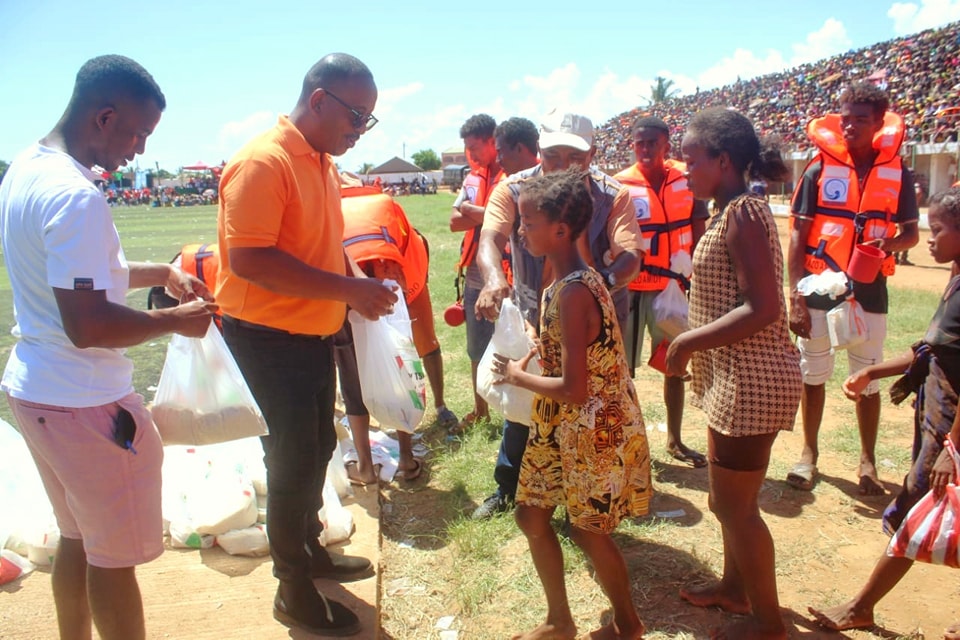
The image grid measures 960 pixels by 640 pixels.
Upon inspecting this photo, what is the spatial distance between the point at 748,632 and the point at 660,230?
2687mm

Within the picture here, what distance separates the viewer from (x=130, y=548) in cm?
225

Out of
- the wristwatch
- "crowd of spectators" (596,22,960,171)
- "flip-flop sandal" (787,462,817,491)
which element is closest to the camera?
the wristwatch

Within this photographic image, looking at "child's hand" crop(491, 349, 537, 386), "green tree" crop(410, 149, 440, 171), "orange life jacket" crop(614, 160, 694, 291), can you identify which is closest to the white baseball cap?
"orange life jacket" crop(614, 160, 694, 291)

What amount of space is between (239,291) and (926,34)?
124 feet

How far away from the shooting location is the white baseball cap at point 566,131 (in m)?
3.66

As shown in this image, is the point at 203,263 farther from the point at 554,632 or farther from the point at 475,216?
the point at 554,632

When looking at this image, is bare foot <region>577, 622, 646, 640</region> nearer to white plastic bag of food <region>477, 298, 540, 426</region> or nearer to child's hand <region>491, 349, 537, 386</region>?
white plastic bag of food <region>477, 298, 540, 426</region>

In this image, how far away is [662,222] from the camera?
15.8 ft

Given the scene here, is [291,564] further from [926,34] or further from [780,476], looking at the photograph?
[926,34]

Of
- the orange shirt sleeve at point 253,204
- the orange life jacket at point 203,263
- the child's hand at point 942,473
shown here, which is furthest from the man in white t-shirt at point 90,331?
the child's hand at point 942,473

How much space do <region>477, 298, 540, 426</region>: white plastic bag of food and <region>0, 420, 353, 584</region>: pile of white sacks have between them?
1.23m

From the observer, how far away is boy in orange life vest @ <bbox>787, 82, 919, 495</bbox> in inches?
162

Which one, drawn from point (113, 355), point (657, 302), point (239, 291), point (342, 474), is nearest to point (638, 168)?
point (657, 302)

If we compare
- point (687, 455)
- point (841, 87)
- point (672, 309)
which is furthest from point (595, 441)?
point (841, 87)
